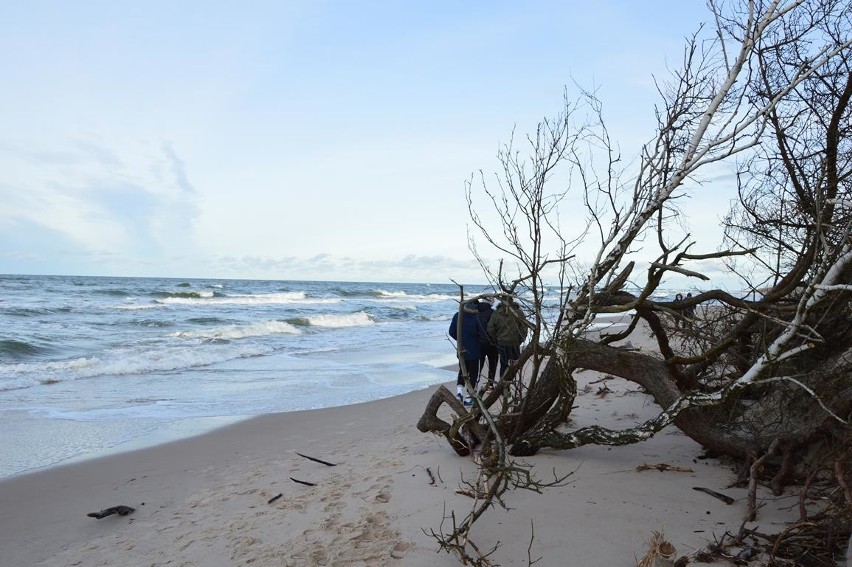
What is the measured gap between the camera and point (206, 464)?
261 inches

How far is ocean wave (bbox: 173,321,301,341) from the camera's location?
2034cm

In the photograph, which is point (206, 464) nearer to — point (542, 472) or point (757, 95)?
point (542, 472)

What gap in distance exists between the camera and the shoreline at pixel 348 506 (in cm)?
381

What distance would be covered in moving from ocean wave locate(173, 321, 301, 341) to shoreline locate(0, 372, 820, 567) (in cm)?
1385

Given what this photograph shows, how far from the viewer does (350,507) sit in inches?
183

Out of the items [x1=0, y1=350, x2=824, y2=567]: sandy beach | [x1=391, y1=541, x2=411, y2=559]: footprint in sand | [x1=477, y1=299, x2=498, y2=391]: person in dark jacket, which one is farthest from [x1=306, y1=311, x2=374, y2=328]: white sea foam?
[x1=391, y1=541, x2=411, y2=559]: footprint in sand

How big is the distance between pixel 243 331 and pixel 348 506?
18464 mm

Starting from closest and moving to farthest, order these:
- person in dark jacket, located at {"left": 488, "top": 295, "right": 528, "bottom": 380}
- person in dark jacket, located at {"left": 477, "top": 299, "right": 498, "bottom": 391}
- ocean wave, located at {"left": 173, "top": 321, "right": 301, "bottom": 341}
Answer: person in dark jacket, located at {"left": 488, "top": 295, "right": 528, "bottom": 380} → person in dark jacket, located at {"left": 477, "top": 299, "right": 498, "bottom": 391} → ocean wave, located at {"left": 173, "top": 321, "right": 301, "bottom": 341}

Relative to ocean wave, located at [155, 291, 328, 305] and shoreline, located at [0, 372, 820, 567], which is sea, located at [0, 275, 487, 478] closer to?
shoreline, located at [0, 372, 820, 567]

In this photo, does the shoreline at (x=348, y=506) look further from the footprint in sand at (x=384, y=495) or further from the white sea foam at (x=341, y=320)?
the white sea foam at (x=341, y=320)

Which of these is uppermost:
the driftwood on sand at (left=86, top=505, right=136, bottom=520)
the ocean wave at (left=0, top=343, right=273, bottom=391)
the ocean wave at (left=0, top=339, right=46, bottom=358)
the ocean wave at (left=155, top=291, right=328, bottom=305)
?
the ocean wave at (left=155, top=291, right=328, bottom=305)

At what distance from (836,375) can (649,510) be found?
1.62 meters

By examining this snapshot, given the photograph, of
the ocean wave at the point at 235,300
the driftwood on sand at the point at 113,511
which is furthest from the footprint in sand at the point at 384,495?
the ocean wave at the point at 235,300

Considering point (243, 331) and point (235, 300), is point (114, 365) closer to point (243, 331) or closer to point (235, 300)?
point (243, 331)
